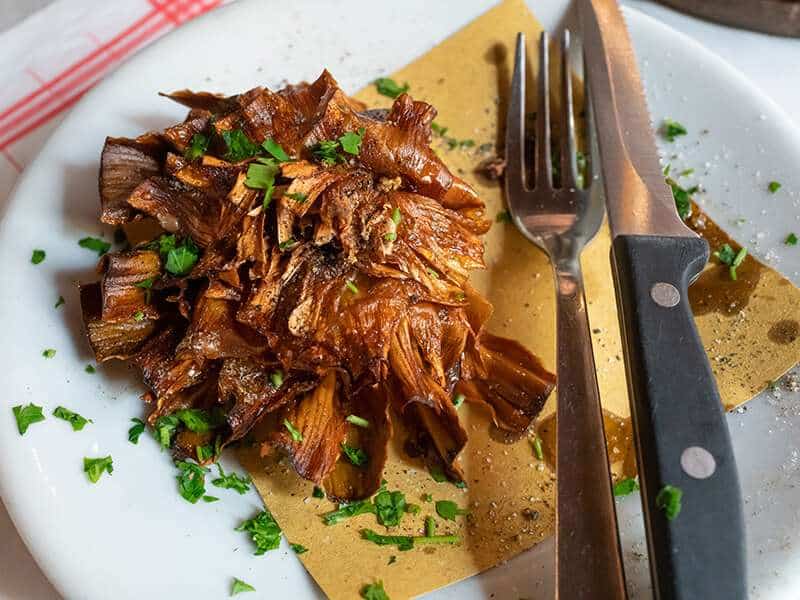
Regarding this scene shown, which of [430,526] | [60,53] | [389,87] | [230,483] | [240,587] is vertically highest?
[60,53]

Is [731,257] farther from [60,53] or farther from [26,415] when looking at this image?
[60,53]

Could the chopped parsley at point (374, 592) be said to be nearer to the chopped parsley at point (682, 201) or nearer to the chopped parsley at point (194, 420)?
the chopped parsley at point (194, 420)

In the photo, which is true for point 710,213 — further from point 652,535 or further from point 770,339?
point 652,535

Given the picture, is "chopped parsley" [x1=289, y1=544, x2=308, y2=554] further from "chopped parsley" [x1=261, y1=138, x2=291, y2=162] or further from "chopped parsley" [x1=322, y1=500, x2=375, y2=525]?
"chopped parsley" [x1=261, y1=138, x2=291, y2=162]

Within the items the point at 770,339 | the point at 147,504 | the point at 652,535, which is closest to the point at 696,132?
the point at 770,339

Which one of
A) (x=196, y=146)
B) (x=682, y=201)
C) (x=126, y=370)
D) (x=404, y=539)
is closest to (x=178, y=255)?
(x=196, y=146)

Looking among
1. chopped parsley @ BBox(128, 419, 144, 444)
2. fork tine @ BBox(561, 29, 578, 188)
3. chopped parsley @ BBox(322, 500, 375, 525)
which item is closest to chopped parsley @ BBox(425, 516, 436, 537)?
chopped parsley @ BBox(322, 500, 375, 525)
